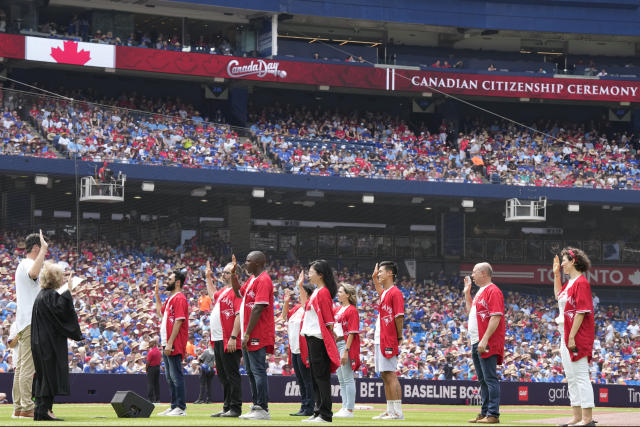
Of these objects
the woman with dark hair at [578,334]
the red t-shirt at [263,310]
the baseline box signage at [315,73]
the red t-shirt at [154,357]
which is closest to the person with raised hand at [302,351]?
the red t-shirt at [263,310]

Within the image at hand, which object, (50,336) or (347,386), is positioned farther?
(347,386)

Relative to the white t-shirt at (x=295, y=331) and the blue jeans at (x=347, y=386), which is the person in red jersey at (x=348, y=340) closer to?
the blue jeans at (x=347, y=386)

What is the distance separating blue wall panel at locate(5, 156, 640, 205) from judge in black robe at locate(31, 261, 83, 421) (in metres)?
21.8

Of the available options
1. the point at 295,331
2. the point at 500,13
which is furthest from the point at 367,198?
the point at 295,331

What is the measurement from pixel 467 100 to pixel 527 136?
10.0 feet

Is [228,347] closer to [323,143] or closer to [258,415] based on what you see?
[258,415]

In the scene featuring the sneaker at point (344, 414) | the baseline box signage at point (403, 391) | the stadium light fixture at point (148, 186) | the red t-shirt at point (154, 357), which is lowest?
the baseline box signage at point (403, 391)

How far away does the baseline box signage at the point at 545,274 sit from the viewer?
44906 millimetres

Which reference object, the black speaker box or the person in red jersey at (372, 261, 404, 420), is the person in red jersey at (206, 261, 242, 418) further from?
the person in red jersey at (372, 261, 404, 420)

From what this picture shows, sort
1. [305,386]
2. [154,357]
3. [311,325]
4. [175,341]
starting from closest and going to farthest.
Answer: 1. [311,325]
2. [175,341]
3. [305,386]
4. [154,357]

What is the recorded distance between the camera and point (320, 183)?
1572 inches

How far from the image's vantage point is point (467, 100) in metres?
46.3

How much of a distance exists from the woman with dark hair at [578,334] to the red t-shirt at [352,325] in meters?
4.89

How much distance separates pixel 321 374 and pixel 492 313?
8.79 ft
